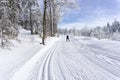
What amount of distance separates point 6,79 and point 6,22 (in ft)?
17.0

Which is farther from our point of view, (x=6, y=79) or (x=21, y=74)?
(x=21, y=74)

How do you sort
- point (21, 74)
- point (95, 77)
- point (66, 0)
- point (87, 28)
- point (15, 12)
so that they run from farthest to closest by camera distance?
point (87, 28) → point (66, 0) → point (15, 12) → point (21, 74) → point (95, 77)

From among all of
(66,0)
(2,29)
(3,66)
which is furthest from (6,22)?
(66,0)

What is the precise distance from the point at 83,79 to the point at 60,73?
4.40ft

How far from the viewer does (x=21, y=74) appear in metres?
6.92

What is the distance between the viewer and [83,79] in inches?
234

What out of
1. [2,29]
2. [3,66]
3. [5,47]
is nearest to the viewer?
[3,66]

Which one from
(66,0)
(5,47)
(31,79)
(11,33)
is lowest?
(31,79)

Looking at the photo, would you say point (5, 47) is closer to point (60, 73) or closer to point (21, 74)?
point (21, 74)

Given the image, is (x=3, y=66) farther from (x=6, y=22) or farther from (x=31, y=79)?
(x=6, y=22)

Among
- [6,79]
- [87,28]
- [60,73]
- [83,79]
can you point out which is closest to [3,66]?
[6,79]

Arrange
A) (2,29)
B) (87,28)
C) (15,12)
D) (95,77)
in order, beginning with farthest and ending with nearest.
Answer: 1. (87,28)
2. (15,12)
3. (2,29)
4. (95,77)

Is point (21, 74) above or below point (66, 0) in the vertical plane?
below

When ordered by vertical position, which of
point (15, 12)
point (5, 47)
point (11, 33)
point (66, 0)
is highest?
point (66, 0)
